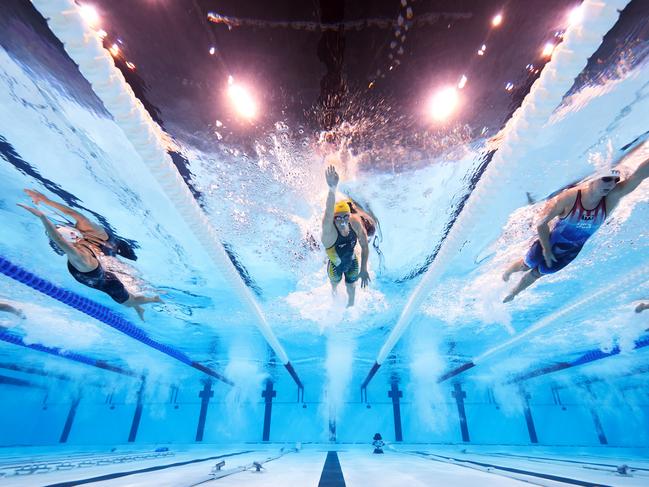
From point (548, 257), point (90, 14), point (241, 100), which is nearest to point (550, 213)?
point (548, 257)

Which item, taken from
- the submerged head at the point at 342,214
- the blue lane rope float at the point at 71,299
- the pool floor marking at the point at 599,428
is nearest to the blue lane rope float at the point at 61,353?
the blue lane rope float at the point at 71,299

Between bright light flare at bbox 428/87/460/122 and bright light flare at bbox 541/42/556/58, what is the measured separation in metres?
0.86

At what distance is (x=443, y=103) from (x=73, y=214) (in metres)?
6.80

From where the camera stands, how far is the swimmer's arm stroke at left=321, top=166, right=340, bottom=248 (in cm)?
369

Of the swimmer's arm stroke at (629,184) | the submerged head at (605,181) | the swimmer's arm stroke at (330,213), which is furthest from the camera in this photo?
the swimmer's arm stroke at (629,184)

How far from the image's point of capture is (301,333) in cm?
1256

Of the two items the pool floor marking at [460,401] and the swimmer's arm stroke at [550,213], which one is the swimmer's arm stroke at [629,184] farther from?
the pool floor marking at [460,401]

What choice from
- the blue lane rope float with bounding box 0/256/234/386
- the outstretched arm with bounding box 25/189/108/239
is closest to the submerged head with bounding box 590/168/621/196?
the outstretched arm with bounding box 25/189/108/239

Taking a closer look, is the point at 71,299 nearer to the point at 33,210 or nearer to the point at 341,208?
the point at 33,210

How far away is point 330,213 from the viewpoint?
4.57m

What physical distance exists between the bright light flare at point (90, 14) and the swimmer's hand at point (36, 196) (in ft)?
13.6

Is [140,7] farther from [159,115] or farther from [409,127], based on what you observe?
[409,127]

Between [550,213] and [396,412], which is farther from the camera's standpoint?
[396,412]

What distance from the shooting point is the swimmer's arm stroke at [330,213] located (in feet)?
12.1
